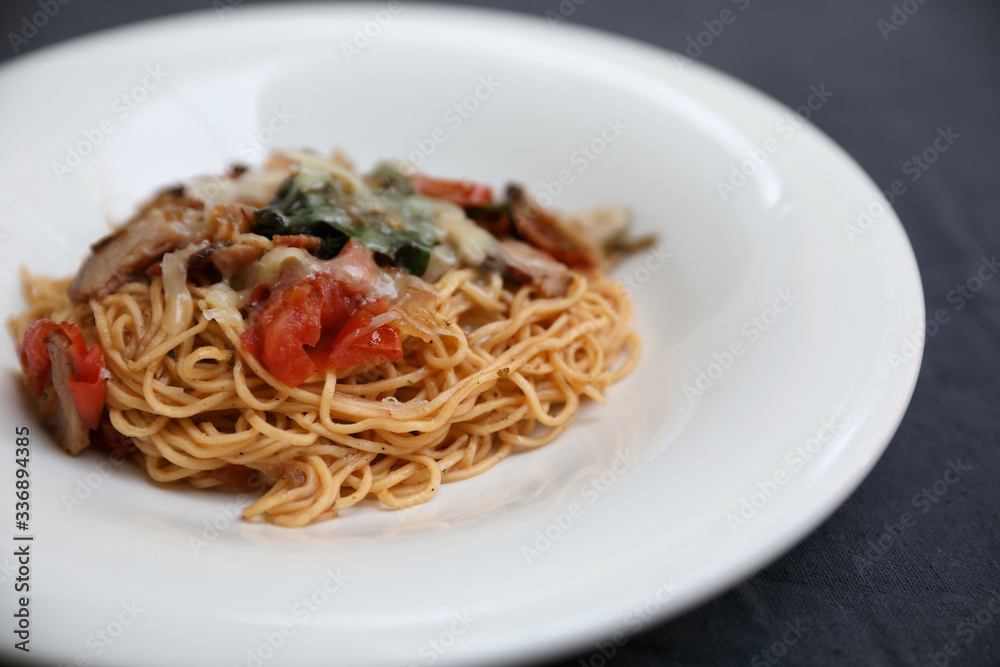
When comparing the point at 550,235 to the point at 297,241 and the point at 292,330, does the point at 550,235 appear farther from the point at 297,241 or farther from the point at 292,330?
the point at 292,330

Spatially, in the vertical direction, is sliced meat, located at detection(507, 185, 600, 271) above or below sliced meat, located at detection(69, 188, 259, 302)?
below

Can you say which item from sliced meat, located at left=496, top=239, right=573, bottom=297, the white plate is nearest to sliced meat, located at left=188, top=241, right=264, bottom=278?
the white plate

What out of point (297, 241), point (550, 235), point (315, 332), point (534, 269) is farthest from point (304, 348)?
point (550, 235)

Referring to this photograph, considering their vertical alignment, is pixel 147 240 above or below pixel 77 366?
above

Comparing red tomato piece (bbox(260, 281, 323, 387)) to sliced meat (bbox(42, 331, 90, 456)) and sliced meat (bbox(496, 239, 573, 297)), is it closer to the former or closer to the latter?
sliced meat (bbox(42, 331, 90, 456))

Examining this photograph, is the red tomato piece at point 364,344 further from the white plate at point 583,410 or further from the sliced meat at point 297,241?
the white plate at point 583,410

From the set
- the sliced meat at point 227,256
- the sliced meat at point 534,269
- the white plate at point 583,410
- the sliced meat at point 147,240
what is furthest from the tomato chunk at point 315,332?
the sliced meat at point 534,269

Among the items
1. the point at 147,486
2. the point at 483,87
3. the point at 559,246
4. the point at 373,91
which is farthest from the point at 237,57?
the point at 147,486
